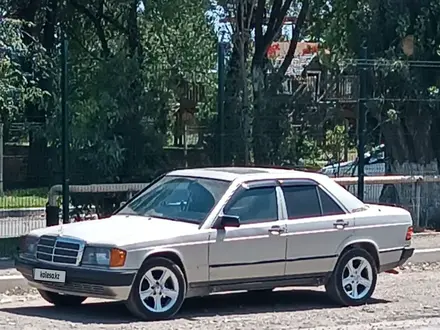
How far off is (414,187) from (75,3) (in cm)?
920

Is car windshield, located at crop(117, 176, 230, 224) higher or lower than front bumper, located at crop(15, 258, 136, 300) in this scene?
higher

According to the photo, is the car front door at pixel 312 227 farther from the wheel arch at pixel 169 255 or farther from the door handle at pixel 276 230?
the wheel arch at pixel 169 255

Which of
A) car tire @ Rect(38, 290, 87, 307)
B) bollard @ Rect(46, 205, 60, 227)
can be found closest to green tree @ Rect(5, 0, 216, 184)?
bollard @ Rect(46, 205, 60, 227)

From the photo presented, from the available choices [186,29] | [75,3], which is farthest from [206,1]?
[75,3]

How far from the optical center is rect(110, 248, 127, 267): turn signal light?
35.6 ft

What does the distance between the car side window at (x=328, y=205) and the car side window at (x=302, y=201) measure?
71mm

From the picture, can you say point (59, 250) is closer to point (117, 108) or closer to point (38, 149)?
point (38, 149)

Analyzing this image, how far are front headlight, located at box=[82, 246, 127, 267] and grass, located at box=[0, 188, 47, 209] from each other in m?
4.97

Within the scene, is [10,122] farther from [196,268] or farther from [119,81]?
[196,268]

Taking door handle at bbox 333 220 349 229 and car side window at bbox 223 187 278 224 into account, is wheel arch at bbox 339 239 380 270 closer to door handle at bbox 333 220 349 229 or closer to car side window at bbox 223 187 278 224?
door handle at bbox 333 220 349 229

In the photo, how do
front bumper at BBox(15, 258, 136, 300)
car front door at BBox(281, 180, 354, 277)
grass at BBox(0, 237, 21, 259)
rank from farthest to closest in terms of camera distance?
grass at BBox(0, 237, 21, 259), car front door at BBox(281, 180, 354, 277), front bumper at BBox(15, 258, 136, 300)

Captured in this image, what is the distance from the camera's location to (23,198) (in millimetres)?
16328

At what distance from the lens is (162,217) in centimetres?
1197

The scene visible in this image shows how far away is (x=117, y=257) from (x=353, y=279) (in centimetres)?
329
